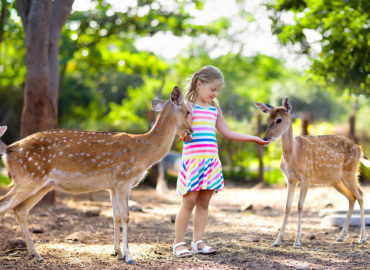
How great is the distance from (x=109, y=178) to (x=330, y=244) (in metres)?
2.98

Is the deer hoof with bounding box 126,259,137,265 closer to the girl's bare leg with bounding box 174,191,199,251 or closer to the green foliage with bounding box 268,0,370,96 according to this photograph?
the girl's bare leg with bounding box 174,191,199,251

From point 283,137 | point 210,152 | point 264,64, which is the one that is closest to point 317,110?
point 264,64

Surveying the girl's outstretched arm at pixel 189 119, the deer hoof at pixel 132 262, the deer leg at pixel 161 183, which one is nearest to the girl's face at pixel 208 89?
the girl's outstretched arm at pixel 189 119

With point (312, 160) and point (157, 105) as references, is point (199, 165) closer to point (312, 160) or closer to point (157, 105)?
point (157, 105)

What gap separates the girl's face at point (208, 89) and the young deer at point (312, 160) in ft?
4.67

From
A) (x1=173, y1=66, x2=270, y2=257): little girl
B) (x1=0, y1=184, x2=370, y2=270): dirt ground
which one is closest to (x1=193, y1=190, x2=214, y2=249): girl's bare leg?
(x1=173, y1=66, x2=270, y2=257): little girl

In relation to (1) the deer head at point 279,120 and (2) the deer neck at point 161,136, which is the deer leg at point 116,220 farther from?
(1) the deer head at point 279,120

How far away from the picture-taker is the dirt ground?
178 inches

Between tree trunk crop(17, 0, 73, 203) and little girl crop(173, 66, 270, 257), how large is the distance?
13.8ft

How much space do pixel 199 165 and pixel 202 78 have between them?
3.00ft

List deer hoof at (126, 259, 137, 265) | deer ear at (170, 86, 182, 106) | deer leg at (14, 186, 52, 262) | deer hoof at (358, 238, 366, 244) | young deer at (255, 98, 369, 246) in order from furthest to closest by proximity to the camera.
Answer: young deer at (255, 98, 369, 246), deer hoof at (358, 238, 366, 244), deer ear at (170, 86, 182, 106), deer leg at (14, 186, 52, 262), deer hoof at (126, 259, 137, 265)

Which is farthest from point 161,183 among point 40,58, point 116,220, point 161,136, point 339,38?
point 116,220

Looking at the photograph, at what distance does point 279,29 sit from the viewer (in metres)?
8.75

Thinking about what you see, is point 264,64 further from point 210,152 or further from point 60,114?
point 210,152
